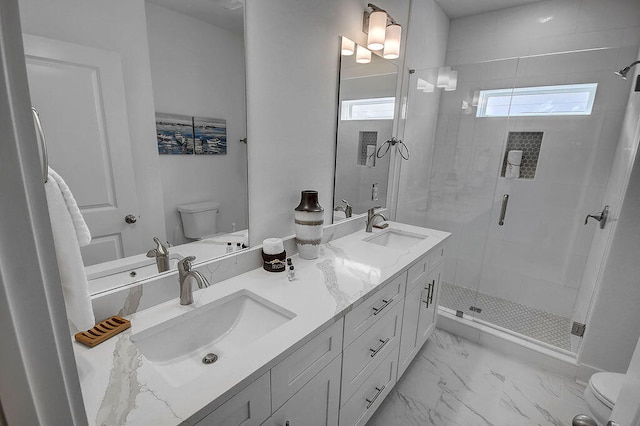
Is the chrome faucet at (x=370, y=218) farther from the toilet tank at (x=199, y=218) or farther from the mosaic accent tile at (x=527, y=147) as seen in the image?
the mosaic accent tile at (x=527, y=147)

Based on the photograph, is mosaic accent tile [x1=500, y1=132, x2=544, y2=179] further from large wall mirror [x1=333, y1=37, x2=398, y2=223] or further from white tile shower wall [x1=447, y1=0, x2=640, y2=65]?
large wall mirror [x1=333, y1=37, x2=398, y2=223]

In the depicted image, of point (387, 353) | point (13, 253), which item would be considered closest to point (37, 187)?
point (13, 253)

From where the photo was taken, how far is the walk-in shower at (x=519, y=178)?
2309 mm

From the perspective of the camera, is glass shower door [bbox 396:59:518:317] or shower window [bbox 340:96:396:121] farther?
glass shower door [bbox 396:59:518:317]

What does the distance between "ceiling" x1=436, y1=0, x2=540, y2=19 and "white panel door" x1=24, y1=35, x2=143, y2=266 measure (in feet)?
9.03

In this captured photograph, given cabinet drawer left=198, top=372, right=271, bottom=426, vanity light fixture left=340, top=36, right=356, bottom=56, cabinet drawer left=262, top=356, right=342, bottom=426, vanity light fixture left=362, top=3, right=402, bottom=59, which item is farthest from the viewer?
vanity light fixture left=362, top=3, right=402, bottom=59

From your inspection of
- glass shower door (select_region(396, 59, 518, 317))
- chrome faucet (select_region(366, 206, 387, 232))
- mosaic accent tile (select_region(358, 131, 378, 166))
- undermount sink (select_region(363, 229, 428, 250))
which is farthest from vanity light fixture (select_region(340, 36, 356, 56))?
undermount sink (select_region(363, 229, 428, 250))

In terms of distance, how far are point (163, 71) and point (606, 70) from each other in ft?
10.0

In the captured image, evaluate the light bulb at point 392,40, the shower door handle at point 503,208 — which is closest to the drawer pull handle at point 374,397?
the shower door handle at point 503,208

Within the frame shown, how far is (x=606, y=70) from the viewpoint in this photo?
7.29ft

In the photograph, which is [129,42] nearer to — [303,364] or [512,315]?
[303,364]

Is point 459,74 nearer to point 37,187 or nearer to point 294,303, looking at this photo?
point 294,303

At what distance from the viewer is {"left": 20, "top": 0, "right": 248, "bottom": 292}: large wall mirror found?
2.75 ft

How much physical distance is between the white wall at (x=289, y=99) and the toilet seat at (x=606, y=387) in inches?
64.0
